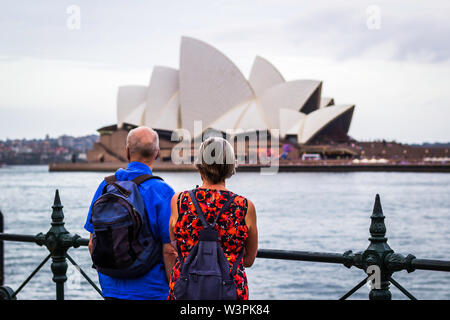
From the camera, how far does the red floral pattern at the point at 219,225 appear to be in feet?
6.76

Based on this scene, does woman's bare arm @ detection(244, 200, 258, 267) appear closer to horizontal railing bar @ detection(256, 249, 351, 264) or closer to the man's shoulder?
the man's shoulder

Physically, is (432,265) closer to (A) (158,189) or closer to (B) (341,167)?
(A) (158,189)

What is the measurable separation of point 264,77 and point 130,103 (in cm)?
1386

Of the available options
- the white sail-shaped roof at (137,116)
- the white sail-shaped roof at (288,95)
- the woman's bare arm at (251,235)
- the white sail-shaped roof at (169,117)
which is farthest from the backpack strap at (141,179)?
the white sail-shaped roof at (137,116)

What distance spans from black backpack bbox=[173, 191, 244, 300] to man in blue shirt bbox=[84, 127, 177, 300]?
9.1 inches

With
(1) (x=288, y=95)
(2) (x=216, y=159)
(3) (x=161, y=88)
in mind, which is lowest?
(2) (x=216, y=159)

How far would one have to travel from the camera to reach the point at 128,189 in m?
2.27

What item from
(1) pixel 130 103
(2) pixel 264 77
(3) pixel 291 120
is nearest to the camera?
(3) pixel 291 120

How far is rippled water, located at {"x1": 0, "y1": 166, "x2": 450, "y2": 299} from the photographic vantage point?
1330 centimetres

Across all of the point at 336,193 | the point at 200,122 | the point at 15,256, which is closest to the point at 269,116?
the point at 200,122

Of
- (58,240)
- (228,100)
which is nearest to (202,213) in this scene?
(58,240)

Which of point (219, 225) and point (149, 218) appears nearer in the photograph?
point (219, 225)

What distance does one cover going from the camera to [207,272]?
200 cm

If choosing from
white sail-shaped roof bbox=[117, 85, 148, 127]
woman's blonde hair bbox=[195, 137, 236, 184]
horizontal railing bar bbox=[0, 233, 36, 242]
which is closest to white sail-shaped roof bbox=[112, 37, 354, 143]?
white sail-shaped roof bbox=[117, 85, 148, 127]
